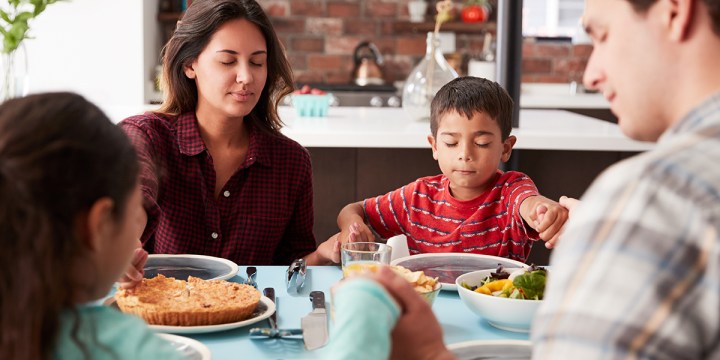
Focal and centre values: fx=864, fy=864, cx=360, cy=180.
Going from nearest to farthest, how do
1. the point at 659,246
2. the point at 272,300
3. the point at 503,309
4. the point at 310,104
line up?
the point at 659,246 < the point at 503,309 < the point at 272,300 < the point at 310,104

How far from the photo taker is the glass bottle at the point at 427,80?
3.46 metres

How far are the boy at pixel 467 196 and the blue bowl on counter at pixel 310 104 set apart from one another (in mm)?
1465

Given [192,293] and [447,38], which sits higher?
[447,38]

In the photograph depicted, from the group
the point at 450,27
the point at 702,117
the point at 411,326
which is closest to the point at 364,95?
the point at 450,27

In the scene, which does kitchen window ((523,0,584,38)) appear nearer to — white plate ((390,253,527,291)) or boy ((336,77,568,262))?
boy ((336,77,568,262))

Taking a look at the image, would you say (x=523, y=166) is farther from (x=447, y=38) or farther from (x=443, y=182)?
(x=447, y=38)

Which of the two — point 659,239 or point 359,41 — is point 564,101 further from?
point 659,239

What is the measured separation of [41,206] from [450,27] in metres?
5.52

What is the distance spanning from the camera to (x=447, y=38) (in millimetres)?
6227

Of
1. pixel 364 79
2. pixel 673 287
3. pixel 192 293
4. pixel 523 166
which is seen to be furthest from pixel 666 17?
pixel 364 79

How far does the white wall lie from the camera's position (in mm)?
5191

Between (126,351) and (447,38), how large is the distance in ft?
18.2

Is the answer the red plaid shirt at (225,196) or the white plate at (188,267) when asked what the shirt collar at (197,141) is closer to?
the red plaid shirt at (225,196)

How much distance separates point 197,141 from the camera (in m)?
2.22
